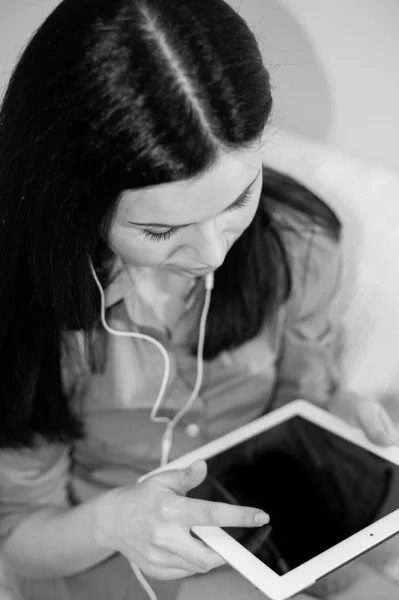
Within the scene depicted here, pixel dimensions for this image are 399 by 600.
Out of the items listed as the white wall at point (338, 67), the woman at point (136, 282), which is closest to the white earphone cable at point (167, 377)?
the woman at point (136, 282)

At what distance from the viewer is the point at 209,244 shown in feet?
1.98

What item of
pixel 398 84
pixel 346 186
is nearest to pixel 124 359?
pixel 346 186

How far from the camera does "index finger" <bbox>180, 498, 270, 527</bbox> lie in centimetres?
63

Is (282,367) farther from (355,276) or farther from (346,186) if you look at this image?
(346,186)

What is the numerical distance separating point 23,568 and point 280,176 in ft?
1.69

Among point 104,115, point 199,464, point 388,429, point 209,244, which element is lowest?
point 388,429

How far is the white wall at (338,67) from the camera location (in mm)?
980

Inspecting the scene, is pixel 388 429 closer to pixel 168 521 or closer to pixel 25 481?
pixel 168 521

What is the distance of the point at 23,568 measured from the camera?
2.49 feet

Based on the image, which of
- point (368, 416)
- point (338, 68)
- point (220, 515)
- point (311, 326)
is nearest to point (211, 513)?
point (220, 515)

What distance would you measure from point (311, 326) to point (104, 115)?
46cm

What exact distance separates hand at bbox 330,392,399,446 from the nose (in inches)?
10.0

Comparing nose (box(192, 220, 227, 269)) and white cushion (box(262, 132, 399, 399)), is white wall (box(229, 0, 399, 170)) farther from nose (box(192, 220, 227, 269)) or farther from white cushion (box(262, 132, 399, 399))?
nose (box(192, 220, 227, 269))

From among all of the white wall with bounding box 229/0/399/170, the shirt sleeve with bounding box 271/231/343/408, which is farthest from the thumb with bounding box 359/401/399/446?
the white wall with bounding box 229/0/399/170
